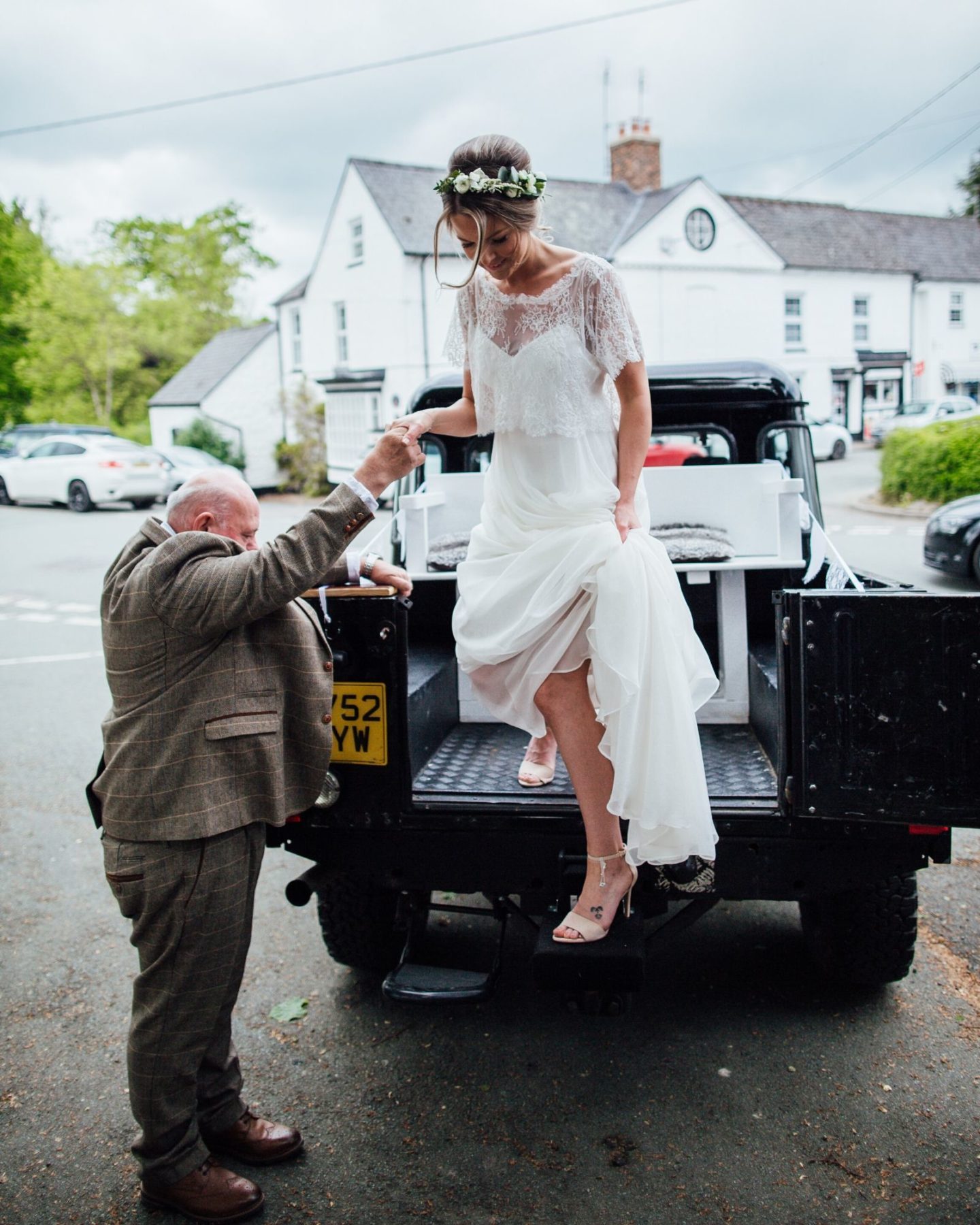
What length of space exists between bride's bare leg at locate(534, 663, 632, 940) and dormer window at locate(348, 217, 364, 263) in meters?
29.1

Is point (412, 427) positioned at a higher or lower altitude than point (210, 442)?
lower

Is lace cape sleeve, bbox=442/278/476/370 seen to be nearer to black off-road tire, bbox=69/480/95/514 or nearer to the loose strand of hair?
the loose strand of hair

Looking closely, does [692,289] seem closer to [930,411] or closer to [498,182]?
[930,411]

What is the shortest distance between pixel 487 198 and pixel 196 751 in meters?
1.63

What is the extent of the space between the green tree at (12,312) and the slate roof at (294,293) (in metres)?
16.1

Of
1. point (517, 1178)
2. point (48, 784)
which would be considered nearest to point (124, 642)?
point (517, 1178)

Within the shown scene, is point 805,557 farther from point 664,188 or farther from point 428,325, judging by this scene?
point 664,188

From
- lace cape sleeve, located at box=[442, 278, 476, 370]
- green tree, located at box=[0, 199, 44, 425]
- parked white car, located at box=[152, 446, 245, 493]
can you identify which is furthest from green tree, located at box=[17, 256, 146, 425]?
lace cape sleeve, located at box=[442, 278, 476, 370]

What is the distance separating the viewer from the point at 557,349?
2951mm

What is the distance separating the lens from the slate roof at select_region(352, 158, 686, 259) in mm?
28703

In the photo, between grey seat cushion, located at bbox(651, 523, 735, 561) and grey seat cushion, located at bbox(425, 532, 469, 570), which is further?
grey seat cushion, located at bbox(425, 532, 469, 570)

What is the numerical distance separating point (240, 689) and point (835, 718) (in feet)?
4.89

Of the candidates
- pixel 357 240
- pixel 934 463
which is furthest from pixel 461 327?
pixel 357 240

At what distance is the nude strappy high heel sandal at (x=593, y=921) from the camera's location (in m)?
2.86
